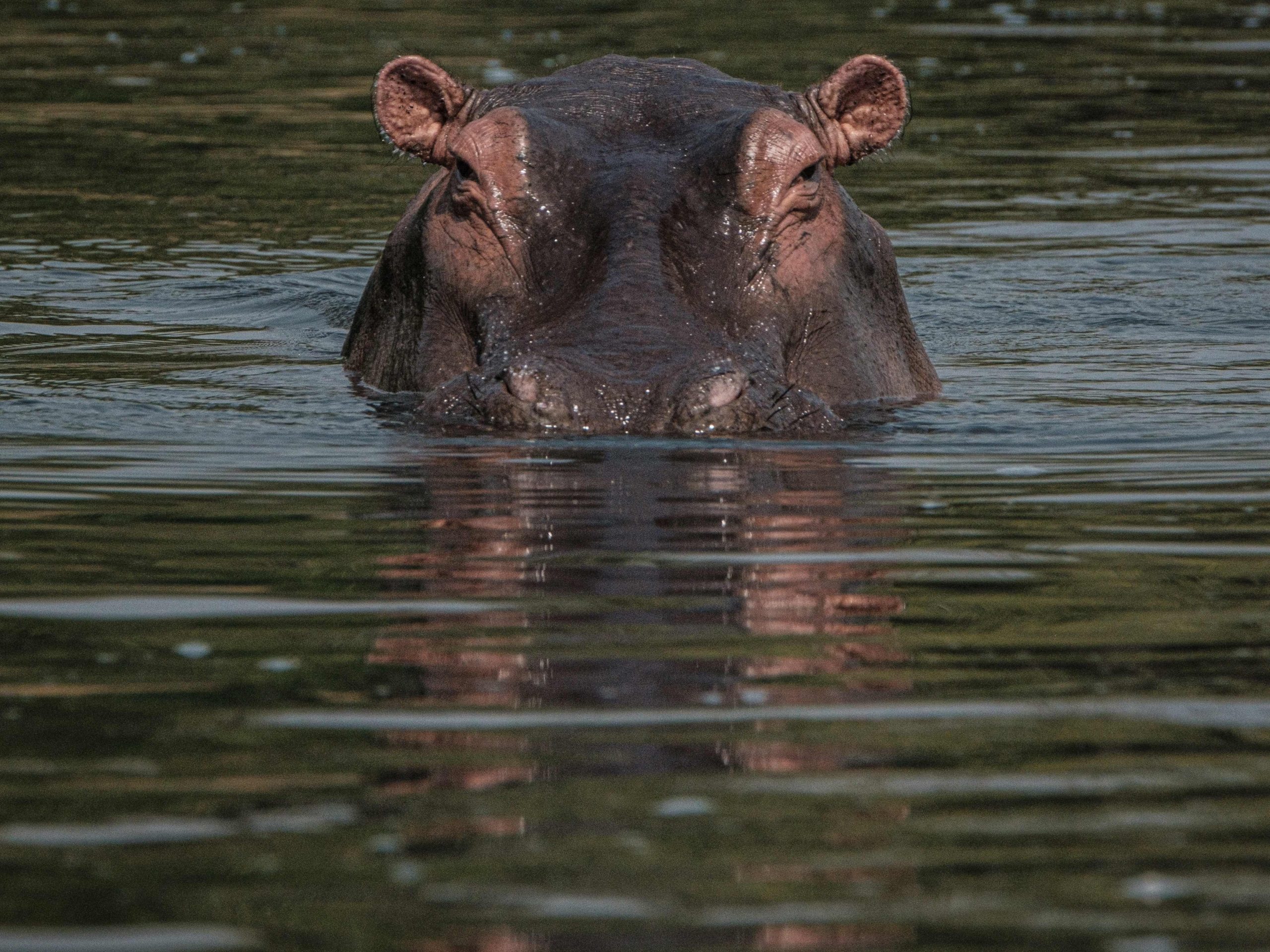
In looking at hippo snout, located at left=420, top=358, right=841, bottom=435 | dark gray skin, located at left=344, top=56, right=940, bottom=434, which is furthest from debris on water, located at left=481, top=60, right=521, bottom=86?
hippo snout, located at left=420, top=358, right=841, bottom=435

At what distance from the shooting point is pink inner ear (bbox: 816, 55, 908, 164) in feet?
30.0

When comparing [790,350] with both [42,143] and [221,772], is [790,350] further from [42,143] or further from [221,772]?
[42,143]

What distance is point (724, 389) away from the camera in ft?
24.4

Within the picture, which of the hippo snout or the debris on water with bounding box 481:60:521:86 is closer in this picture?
the hippo snout

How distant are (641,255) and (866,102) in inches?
64.4

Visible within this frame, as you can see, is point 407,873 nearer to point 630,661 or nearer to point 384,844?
point 384,844

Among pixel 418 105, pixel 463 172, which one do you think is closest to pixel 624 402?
pixel 463 172

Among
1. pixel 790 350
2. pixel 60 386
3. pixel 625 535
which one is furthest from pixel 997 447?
pixel 60 386

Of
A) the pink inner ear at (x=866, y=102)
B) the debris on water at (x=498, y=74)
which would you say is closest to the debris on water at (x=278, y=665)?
the pink inner ear at (x=866, y=102)

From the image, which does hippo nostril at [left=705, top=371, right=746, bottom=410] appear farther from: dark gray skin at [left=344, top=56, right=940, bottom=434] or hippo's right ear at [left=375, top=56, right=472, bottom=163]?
hippo's right ear at [left=375, top=56, right=472, bottom=163]

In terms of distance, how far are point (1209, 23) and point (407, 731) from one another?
21444 millimetres

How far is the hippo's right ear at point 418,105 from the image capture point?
912 centimetres

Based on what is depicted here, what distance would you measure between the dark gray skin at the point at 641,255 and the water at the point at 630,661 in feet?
0.71

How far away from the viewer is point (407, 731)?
4.47 metres
